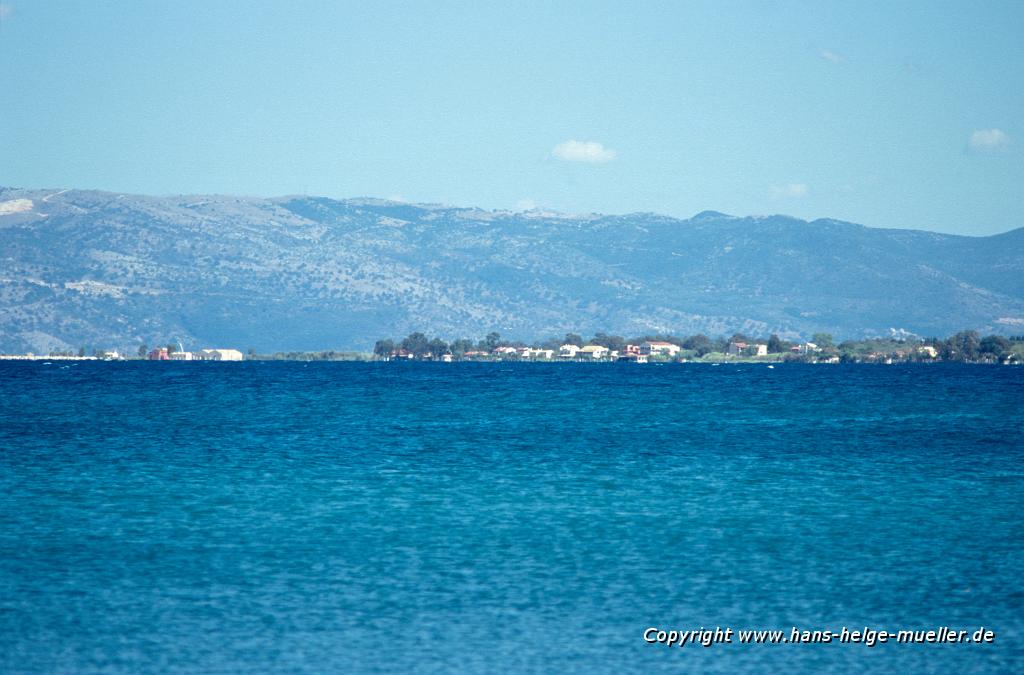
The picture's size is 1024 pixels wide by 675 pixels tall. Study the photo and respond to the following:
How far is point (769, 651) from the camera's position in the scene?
21.6 meters

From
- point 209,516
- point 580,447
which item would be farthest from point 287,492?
point 580,447

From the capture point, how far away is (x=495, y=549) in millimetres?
29656

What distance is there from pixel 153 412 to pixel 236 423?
12.3 meters

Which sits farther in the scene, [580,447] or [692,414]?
[692,414]

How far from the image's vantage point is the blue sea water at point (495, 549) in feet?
71.1

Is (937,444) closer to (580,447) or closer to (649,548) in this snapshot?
(580,447)

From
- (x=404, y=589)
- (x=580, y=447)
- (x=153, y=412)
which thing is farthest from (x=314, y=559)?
(x=153, y=412)

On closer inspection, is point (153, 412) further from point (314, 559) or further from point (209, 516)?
point (314, 559)

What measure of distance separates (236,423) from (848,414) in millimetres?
37282

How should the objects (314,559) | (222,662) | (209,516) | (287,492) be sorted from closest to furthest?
(222,662) → (314,559) → (209,516) → (287,492)

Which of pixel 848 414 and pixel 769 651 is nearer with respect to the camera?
pixel 769 651

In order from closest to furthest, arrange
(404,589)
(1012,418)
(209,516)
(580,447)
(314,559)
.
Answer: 1. (404,589)
2. (314,559)
3. (209,516)
4. (580,447)
5. (1012,418)

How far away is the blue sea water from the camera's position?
71.1 feet

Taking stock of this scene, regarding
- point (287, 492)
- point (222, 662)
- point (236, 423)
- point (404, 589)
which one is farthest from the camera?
point (236, 423)
